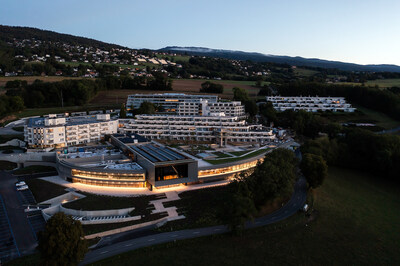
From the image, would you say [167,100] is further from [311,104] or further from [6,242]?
[6,242]

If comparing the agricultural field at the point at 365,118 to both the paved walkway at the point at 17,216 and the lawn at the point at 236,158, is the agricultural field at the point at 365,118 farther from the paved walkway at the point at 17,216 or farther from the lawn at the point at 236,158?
the paved walkway at the point at 17,216

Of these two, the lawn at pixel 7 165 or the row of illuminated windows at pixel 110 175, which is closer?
the row of illuminated windows at pixel 110 175

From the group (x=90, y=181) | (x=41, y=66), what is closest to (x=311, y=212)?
(x=90, y=181)


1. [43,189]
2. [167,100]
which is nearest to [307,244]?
[43,189]

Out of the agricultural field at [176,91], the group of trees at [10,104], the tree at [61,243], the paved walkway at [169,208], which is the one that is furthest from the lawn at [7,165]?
the agricultural field at [176,91]

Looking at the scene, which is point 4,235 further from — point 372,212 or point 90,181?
point 372,212

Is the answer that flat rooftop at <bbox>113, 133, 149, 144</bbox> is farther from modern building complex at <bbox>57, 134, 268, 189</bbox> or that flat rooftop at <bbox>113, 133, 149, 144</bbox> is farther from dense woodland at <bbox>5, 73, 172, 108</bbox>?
dense woodland at <bbox>5, 73, 172, 108</bbox>
